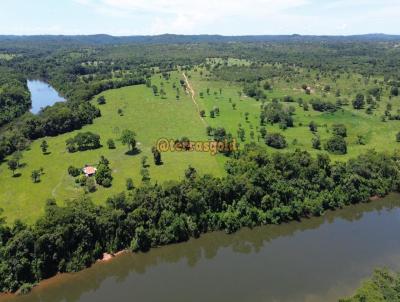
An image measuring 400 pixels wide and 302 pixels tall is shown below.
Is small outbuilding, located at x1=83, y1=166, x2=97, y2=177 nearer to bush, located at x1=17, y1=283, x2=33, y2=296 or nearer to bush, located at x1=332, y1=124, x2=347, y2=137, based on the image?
Answer: bush, located at x1=17, y1=283, x2=33, y2=296

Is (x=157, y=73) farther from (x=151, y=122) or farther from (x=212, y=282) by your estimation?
(x=212, y=282)

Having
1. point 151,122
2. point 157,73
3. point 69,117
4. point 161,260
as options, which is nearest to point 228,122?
point 151,122

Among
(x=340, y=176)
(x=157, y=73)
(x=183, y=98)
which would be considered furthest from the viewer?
(x=157, y=73)

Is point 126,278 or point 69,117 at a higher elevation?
point 69,117

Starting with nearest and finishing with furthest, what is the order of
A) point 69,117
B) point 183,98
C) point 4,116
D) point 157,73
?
point 69,117 < point 4,116 < point 183,98 < point 157,73

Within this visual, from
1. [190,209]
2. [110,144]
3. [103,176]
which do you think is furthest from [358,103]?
[103,176]

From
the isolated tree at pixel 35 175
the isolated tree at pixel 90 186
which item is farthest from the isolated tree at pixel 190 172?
the isolated tree at pixel 35 175

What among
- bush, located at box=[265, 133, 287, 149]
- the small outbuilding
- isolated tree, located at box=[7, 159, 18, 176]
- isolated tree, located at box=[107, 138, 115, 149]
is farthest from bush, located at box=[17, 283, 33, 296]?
bush, located at box=[265, 133, 287, 149]
